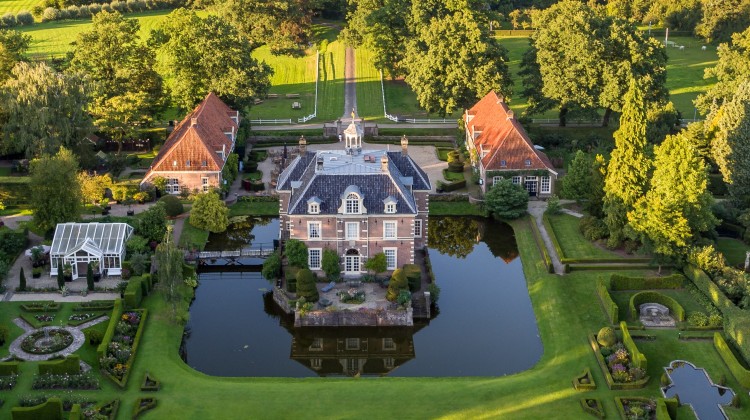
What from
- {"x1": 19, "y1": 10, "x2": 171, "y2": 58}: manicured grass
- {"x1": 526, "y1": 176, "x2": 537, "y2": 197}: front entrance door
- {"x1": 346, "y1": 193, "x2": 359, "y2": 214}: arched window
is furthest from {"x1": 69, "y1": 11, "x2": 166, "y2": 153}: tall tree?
{"x1": 526, "y1": 176, "x2": 537, "y2": 197}: front entrance door

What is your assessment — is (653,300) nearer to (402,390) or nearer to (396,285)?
(396,285)

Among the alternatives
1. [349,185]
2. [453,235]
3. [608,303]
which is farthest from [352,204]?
[608,303]

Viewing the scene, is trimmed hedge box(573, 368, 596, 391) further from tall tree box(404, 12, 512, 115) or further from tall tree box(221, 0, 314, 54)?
tall tree box(221, 0, 314, 54)

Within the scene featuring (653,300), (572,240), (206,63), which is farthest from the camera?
(206,63)

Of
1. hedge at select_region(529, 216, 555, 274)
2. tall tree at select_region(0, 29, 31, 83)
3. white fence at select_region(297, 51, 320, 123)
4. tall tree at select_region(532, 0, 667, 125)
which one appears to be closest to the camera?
hedge at select_region(529, 216, 555, 274)


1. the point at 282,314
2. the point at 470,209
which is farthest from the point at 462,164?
the point at 282,314

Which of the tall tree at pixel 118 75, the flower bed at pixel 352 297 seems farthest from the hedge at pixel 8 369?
the tall tree at pixel 118 75

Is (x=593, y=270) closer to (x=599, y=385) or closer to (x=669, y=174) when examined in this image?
(x=669, y=174)
